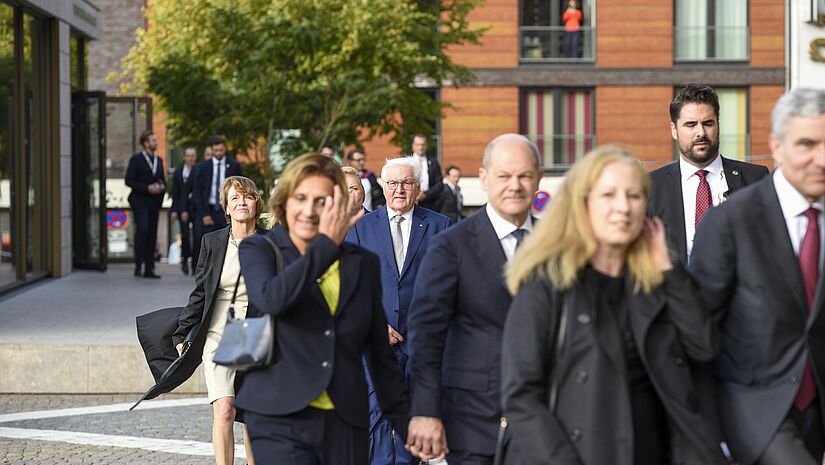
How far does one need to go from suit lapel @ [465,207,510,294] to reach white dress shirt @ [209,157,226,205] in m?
13.3

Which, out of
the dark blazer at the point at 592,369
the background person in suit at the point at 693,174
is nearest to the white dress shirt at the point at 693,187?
the background person in suit at the point at 693,174

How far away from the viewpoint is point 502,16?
40.0 m

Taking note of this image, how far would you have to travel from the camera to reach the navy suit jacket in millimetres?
7895

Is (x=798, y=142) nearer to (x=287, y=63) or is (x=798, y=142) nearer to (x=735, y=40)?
(x=287, y=63)

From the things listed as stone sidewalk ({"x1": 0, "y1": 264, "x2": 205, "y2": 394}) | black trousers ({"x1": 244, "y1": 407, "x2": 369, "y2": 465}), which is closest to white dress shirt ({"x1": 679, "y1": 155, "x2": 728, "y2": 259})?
black trousers ({"x1": 244, "y1": 407, "x2": 369, "y2": 465})

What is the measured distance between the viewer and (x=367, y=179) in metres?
17.5

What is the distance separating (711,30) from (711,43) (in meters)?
0.36

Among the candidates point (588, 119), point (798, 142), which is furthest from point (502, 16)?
point (798, 142)

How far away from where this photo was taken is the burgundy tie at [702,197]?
22.6ft

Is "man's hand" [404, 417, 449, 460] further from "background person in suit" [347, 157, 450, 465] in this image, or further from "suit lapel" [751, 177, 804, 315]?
"background person in suit" [347, 157, 450, 465]

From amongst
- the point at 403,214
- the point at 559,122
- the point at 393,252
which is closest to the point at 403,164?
the point at 403,214

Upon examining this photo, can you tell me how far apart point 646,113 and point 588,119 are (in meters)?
1.59

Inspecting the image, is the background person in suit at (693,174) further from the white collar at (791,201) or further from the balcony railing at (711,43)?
the balcony railing at (711,43)

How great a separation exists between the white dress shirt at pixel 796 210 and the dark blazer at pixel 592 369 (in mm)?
541
